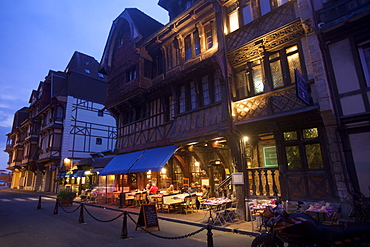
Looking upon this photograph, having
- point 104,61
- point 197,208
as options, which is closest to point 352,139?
point 197,208

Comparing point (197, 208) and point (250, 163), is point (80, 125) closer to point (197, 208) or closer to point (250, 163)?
point (197, 208)

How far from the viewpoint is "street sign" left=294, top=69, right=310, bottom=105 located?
7.21m

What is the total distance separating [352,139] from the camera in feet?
25.8

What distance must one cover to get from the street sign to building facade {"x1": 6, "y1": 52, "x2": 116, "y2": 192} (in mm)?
28191

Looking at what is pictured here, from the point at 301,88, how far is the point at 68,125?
98.5ft

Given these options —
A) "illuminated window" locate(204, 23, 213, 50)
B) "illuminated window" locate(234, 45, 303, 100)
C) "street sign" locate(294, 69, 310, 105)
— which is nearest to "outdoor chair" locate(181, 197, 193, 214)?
"illuminated window" locate(234, 45, 303, 100)

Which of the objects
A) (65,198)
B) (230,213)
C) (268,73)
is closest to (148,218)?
(230,213)

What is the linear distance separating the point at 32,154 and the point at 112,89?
2670 centimetres

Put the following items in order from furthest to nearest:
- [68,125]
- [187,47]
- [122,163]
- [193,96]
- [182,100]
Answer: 1. [68,125]
2. [122,163]
3. [187,47]
4. [182,100]
5. [193,96]

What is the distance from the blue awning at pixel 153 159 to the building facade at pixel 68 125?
18.4 metres

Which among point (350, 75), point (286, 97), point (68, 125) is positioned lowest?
point (286, 97)

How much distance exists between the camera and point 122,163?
15.5 meters

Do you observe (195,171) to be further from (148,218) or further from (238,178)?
(148,218)

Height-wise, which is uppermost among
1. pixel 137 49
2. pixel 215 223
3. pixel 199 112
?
pixel 137 49
